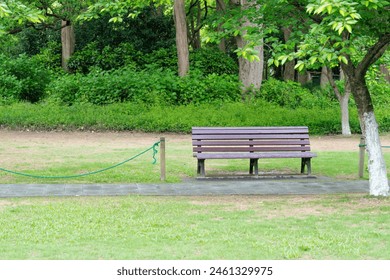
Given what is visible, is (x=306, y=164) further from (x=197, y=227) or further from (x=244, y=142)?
(x=197, y=227)

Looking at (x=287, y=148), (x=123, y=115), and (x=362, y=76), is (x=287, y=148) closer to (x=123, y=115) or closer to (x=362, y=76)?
(x=362, y=76)

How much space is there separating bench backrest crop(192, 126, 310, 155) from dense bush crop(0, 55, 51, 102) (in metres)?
14.3

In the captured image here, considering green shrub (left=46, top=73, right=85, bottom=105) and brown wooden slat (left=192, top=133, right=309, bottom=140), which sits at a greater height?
green shrub (left=46, top=73, right=85, bottom=105)

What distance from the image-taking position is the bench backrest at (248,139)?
1422 centimetres

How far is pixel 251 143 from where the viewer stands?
47.0 feet

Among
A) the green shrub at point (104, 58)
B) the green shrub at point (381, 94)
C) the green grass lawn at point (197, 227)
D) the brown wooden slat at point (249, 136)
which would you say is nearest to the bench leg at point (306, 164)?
the brown wooden slat at point (249, 136)

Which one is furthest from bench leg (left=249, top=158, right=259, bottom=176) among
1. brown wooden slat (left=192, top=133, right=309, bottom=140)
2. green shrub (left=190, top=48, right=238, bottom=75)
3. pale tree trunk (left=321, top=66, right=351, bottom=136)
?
green shrub (left=190, top=48, right=238, bottom=75)

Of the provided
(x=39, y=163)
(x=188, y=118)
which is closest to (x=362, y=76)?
(x=39, y=163)

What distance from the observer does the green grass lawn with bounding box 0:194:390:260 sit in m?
7.51

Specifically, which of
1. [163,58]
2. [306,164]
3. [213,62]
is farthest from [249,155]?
[163,58]

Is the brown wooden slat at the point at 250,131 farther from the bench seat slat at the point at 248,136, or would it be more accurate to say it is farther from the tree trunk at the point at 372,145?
the tree trunk at the point at 372,145

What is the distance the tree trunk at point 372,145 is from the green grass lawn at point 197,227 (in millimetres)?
330

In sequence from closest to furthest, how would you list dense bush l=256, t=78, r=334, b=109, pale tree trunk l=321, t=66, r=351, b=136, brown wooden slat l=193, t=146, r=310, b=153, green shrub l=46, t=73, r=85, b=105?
brown wooden slat l=193, t=146, r=310, b=153 < pale tree trunk l=321, t=66, r=351, b=136 < green shrub l=46, t=73, r=85, b=105 < dense bush l=256, t=78, r=334, b=109

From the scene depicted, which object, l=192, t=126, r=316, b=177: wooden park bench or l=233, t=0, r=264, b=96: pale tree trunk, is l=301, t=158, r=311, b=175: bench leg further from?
l=233, t=0, r=264, b=96: pale tree trunk
